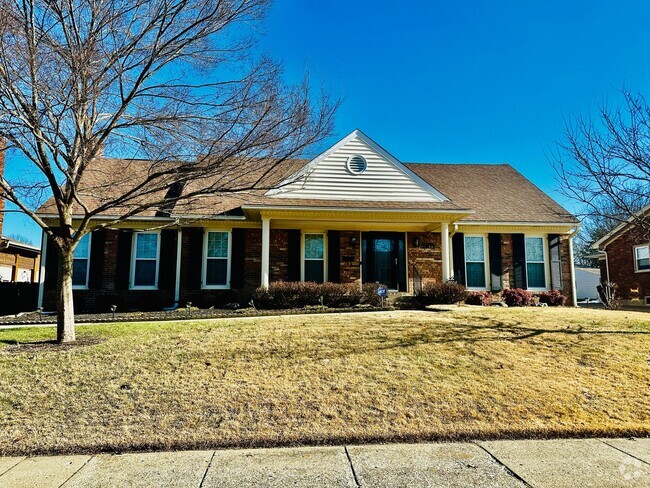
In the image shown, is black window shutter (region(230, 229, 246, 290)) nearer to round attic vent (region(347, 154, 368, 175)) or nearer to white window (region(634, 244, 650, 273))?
round attic vent (region(347, 154, 368, 175))

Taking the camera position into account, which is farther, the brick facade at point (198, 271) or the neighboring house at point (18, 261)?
the neighboring house at point (18, 261)

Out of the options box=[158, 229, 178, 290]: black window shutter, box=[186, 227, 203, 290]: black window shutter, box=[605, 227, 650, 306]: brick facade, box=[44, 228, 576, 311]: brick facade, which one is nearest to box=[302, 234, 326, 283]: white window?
box=[44, 228, 576, 311]: brick facade

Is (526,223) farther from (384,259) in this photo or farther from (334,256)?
(334,256)

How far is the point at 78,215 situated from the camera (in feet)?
42.8

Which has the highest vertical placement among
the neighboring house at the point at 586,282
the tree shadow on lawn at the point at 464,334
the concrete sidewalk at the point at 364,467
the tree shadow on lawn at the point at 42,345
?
the neighboring house at the point at 586,282

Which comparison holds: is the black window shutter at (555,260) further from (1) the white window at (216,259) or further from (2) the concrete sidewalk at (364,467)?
(2) the concrete sidewalk at (364,467)

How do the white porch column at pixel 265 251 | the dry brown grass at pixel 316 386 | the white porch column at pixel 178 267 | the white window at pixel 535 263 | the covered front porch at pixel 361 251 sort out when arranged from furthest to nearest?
the white window at pixel 535 263 < the covered front porch at pixel 361 251 < the white porch column at pixel 178 267 < the white porch column at pixel 265 251 < the dry brown grass at pixel 316 386

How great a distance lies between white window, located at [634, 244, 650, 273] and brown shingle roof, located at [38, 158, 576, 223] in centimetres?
811

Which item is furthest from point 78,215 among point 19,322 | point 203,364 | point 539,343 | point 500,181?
point 500,181

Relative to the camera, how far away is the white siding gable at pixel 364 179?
13.8 meters

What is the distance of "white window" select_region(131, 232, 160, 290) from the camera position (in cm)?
1410

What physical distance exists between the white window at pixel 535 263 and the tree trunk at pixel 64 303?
1395 centimetres

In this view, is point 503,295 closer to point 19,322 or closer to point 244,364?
point 244,364

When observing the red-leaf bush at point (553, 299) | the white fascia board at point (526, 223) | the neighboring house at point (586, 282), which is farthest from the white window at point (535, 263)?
the neighboring house at point (586, 282)
